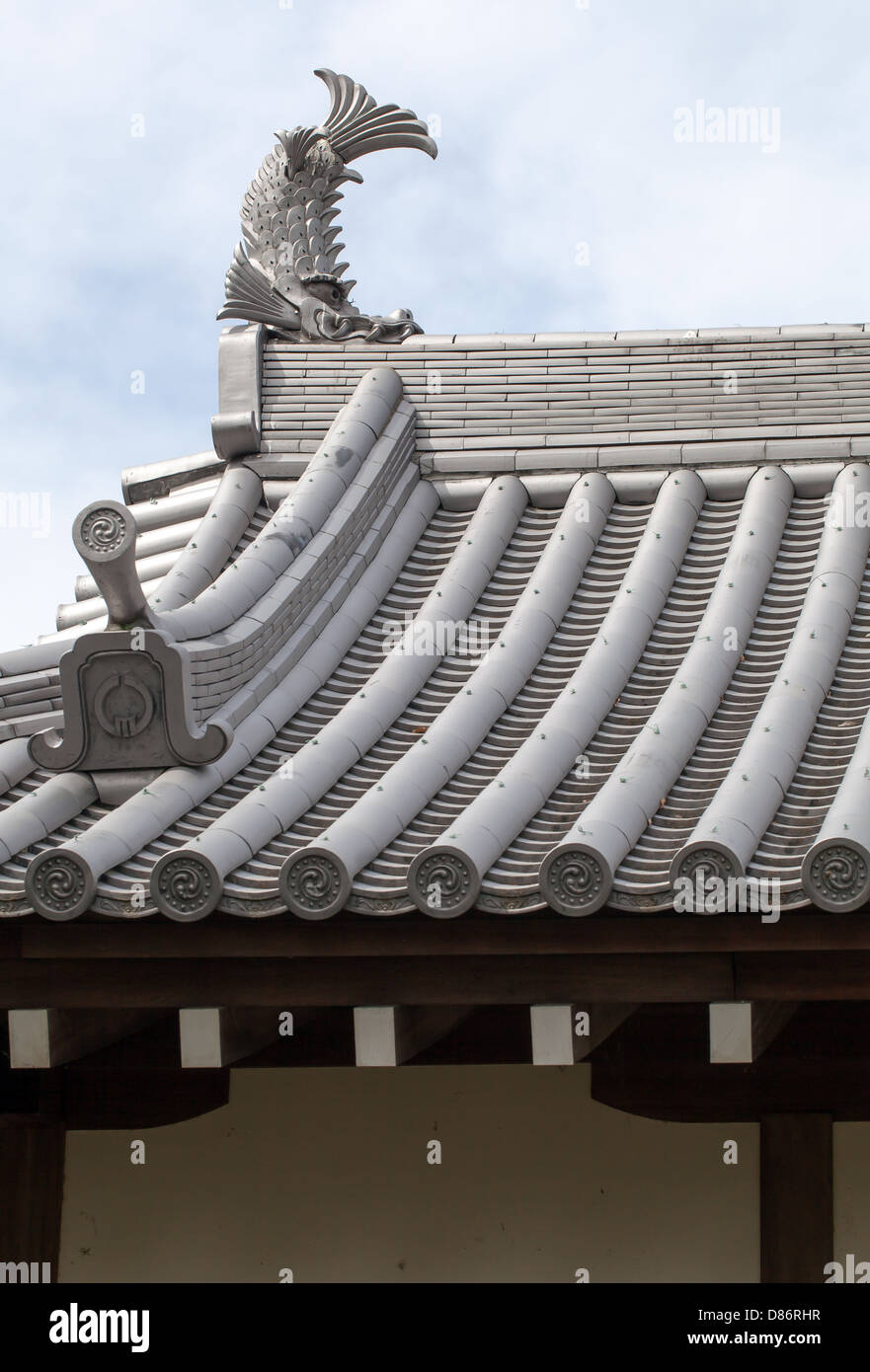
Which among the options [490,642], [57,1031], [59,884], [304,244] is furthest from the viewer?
[304,244]

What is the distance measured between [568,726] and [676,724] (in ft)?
1.11

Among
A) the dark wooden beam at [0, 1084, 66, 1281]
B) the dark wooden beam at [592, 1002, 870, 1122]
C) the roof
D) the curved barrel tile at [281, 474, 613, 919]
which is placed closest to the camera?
the curved barrel tile at [281, 474, 613, 919]

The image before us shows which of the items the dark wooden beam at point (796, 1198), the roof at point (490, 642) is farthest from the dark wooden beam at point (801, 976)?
the dark wooden beam at point (796, 1198)

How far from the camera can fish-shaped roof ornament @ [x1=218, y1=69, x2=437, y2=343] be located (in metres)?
6.78

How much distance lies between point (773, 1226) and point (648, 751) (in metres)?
1.52

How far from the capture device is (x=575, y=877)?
3725 millimetres

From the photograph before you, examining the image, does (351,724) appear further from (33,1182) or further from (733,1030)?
(33,1182)

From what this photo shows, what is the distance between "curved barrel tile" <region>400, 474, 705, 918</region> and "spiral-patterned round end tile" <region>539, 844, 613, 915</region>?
186 mm

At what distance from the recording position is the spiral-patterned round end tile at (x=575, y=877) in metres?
3.71

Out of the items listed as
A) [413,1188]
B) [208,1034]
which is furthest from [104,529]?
[413,1188]

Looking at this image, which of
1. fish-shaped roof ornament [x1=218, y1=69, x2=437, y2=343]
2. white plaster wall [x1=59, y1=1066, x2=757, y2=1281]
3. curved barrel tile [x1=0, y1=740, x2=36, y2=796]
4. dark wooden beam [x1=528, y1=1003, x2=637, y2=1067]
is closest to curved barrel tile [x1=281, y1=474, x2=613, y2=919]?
dark wooden beam [x1=528, y1=1003, x2=637, y2=1067]

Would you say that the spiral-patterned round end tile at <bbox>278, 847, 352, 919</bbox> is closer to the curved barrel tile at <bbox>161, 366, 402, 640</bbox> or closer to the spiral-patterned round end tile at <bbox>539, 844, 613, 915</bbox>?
the spiral-patterned round end tile at <bbox>539, 844, 613, 915</bbox>

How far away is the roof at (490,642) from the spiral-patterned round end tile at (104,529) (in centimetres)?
27

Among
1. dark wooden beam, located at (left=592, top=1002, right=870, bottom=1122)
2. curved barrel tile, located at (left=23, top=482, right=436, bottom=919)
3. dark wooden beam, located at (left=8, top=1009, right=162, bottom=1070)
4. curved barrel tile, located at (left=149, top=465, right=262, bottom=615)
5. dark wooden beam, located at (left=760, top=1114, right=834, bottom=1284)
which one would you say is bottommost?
dark wooden beam, located at (left=760, top=1114, right=834, bottom=1284)
